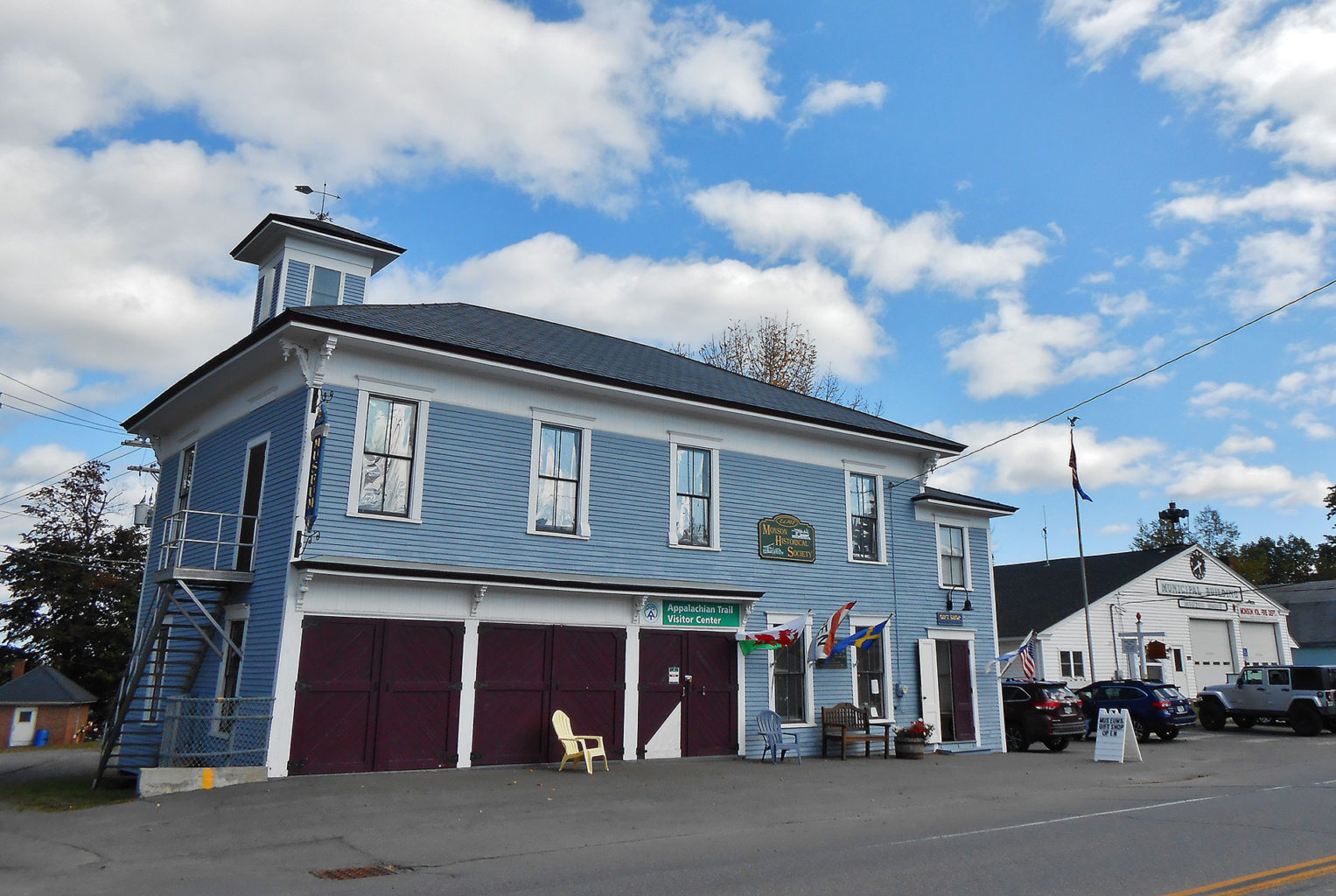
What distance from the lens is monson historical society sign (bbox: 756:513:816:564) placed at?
1964cm

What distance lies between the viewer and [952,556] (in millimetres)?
23141

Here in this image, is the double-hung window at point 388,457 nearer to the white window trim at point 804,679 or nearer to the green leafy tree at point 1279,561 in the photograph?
the white window trim at point 804,679

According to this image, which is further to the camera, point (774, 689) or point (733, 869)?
point (774, 689)

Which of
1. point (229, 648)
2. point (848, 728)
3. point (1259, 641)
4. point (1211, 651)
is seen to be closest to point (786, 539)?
point (848, 728)

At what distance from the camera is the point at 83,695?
39719 mm

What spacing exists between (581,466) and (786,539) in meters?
5.00

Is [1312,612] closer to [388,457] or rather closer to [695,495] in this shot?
[695,495]

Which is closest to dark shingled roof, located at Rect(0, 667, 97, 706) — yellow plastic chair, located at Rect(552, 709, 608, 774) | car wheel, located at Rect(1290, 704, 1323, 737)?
yellow plastic chair, located at Rect(552, 709, 608, 774)

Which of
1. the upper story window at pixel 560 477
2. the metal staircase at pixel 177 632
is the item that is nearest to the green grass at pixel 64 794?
the metal staircase at pixel 177 632

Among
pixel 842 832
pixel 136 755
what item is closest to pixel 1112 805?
pixel 842 832

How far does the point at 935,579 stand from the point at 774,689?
5.52m

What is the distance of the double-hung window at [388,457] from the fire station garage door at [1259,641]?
38851mm

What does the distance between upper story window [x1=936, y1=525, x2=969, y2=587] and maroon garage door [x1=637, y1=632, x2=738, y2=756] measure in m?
6.74

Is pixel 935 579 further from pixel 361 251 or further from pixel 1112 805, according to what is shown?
pixel 361 251
